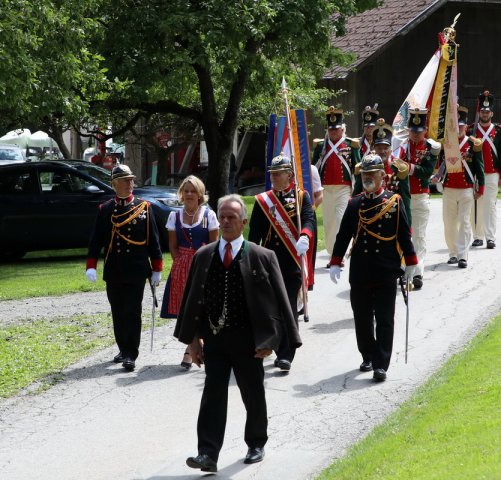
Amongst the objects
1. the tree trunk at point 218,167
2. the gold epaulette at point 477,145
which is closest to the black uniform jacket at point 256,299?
the gold epaulette at point 477,145

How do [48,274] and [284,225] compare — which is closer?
[284,225]

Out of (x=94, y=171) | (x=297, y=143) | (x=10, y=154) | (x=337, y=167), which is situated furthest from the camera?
(x=10, y=154)

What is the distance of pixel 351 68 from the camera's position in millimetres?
31297

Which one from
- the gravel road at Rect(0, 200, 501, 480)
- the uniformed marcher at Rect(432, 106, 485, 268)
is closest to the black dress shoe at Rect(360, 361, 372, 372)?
the gravel road at Rect(0, 200, 501, 480)

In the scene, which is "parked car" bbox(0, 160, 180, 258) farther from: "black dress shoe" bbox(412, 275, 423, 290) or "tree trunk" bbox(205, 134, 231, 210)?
"black dress shoe" bbox(412, 275, 423, 290)

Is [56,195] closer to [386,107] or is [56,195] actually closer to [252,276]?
[252,276]

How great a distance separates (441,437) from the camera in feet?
21.8

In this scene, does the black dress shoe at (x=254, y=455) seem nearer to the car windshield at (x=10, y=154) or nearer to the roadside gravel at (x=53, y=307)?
the roadside gravel at (x=53, y=307)

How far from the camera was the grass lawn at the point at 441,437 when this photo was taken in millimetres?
5996

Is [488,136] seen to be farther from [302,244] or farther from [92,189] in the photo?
[302,244]

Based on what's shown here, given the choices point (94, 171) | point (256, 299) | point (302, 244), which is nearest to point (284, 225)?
point (302, 244)

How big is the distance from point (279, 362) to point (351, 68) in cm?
2256

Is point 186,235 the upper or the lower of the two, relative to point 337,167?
lower

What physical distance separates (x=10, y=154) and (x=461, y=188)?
27.0 metres
